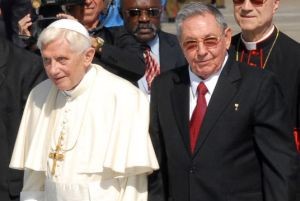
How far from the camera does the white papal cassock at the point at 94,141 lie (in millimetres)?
4055

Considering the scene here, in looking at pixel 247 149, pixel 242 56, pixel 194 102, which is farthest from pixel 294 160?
pixel 242 56

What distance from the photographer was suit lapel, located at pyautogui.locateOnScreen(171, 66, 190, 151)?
4.04m

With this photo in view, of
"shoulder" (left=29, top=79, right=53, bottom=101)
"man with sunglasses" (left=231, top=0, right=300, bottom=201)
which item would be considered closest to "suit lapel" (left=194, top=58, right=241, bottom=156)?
"man with sunglasses" (left=231, top=0, right=300, bottom=201)

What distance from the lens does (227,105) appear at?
4.02m

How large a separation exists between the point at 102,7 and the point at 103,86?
3.51 ft

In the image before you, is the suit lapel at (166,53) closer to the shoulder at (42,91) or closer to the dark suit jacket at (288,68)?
the dark suit jacket at (288,68)

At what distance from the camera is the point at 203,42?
155 inches

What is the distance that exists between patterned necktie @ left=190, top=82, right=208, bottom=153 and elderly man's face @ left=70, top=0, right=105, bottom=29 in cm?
120

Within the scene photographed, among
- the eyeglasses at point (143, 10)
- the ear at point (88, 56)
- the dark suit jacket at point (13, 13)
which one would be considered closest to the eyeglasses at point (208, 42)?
the ear at point (88, 56)

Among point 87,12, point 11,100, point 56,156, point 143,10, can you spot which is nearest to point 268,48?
point 143,10

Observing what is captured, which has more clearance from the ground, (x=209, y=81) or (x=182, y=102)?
(x=209, y=81)

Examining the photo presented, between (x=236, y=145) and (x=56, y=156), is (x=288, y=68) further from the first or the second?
(x=56, y=156)

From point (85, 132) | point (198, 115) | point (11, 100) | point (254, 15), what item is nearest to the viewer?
point (198, 115)

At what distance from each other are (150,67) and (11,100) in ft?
2.94
